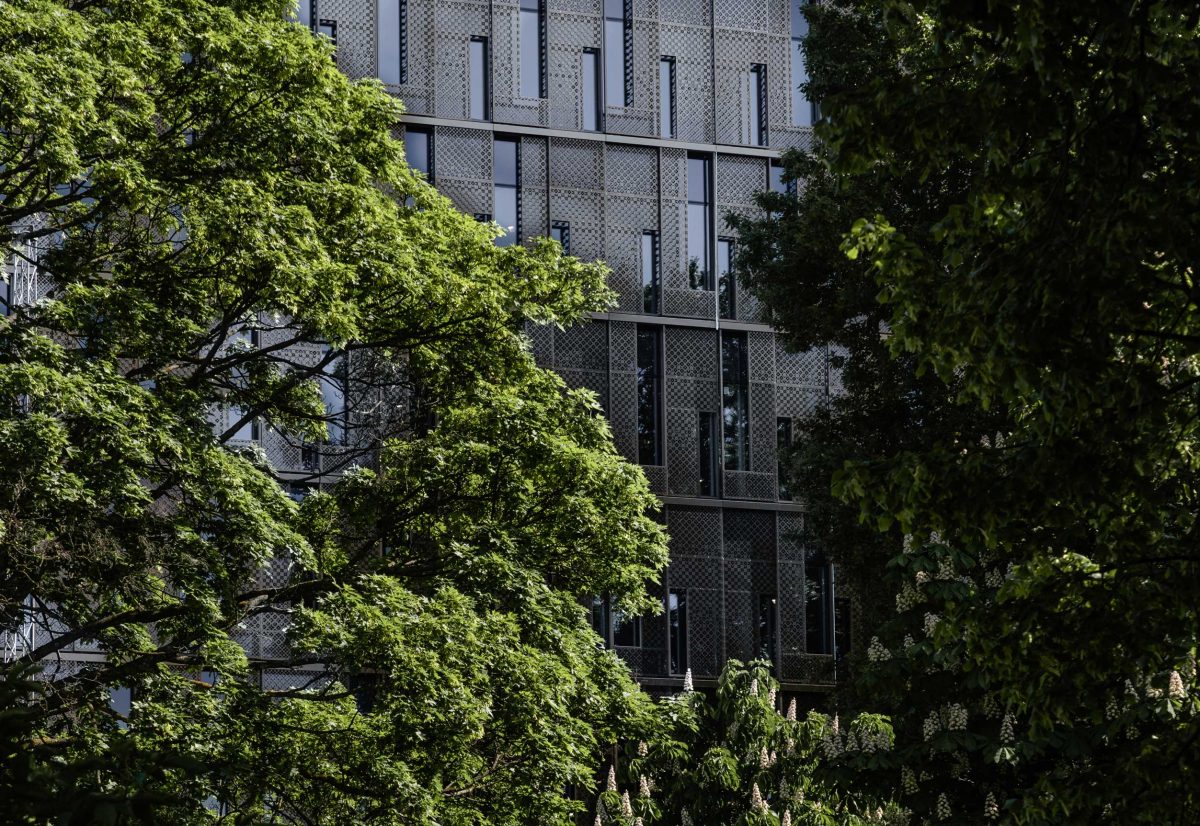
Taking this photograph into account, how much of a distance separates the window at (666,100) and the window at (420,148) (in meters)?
4.37

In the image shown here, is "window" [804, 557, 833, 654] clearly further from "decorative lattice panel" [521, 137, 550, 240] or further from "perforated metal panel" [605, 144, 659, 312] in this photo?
"decorative lattice panel" [521, 137, 550, 240]

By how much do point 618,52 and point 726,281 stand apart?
474cm

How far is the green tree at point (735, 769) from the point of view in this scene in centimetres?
1969

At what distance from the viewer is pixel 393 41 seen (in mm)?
31578

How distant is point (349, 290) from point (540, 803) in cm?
556

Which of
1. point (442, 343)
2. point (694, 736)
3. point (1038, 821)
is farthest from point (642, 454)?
point (1038, 821)

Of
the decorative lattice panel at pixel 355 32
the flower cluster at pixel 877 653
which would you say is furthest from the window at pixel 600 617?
the flower cluster at pixel 877 653

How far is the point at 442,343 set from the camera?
1858 centimetres

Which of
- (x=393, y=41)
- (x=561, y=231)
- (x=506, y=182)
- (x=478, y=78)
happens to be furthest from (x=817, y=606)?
(x=393, y=41)

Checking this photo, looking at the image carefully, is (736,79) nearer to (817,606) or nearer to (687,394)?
(687,394)

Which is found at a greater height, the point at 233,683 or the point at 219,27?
the point at 219,27

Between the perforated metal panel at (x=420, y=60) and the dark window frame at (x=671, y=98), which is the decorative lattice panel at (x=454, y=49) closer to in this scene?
the perforated metal panel at (x=420, y=60)

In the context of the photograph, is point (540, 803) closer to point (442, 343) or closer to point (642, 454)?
point (442, 343)

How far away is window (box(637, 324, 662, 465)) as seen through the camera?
31.3 metres
